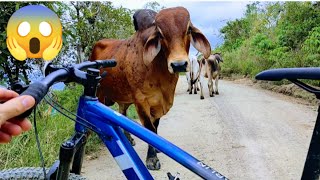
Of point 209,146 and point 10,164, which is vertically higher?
point 10,164

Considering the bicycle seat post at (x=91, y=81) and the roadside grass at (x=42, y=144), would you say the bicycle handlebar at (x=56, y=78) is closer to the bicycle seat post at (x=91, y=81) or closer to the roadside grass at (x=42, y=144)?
the bicycle seat post at (x=91, y=81)

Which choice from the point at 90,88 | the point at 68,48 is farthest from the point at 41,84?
the point at 68,48

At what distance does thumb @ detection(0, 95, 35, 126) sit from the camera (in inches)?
42.7

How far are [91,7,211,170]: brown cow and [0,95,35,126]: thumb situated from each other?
236 cm

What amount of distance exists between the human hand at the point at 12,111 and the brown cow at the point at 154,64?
2.23 m

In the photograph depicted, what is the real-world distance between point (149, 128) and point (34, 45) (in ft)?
5.18

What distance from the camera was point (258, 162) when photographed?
4.71 metres

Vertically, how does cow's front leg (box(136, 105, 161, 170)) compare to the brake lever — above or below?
below

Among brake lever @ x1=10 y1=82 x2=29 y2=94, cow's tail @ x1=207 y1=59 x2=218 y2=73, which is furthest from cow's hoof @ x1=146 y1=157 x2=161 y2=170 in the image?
cow's tail @ x1=207 y1=59 x2=218 y2=73

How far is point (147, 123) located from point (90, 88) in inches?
100

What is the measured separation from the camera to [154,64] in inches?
161

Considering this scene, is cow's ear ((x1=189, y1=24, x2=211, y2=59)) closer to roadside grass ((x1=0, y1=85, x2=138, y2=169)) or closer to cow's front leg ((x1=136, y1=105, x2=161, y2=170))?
cow's front leg ((x1=136, y1=105, x2=161, y2=170))

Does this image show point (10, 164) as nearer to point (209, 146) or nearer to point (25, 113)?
point (209, 146)

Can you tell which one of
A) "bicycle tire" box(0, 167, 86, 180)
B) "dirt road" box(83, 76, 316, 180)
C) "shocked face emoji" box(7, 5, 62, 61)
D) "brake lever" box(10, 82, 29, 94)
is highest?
"shocked face emoji" box(7, 5, 62, 61)
